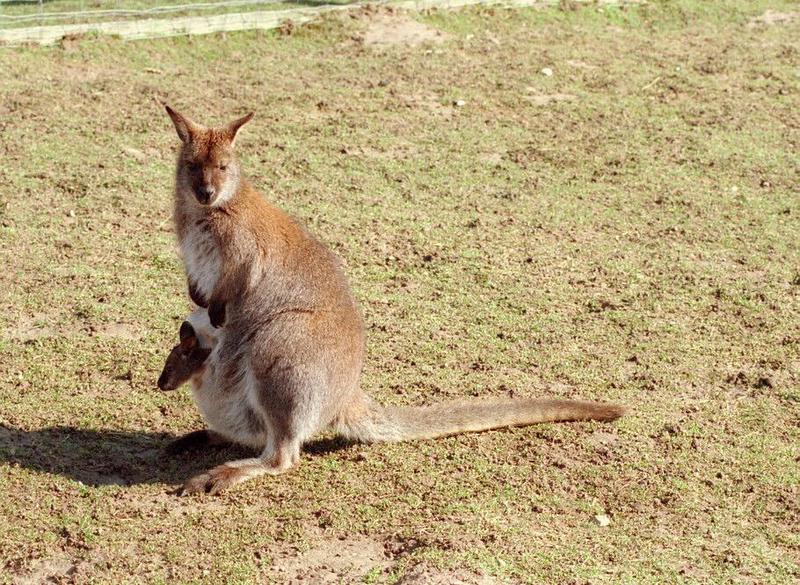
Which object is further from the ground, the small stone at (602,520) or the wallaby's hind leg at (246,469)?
the wallaby's hind leg at (246,469)

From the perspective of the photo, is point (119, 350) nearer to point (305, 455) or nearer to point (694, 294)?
point (305, 455)

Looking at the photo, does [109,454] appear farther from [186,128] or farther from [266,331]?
[186,128]

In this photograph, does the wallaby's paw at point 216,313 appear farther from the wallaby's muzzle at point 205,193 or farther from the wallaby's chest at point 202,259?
the wallaby's muzzle at point 205,193

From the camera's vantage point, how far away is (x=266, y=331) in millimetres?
4590

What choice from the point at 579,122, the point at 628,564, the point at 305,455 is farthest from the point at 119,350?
the point at 579,122

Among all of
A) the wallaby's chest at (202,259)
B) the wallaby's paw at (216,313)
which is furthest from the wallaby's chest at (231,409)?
the wallaby's chest at (202,259)

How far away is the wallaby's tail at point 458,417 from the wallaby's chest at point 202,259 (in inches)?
28.2

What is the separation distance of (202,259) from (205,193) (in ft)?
0.83

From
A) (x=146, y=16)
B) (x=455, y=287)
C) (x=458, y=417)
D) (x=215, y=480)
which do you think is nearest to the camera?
(x=215, y=480)

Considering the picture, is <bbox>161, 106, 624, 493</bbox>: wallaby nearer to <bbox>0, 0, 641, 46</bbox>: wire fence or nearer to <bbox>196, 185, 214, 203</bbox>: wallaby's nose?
<bbox>196, 185, 214, 203</bbox>: wallaby's nose

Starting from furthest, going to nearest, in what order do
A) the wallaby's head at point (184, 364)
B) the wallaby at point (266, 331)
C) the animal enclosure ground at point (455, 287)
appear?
the wallaby's head at point (184, 364) → the wallaby at point (266, 331) → the animal enclosure ground at point (455, 287)

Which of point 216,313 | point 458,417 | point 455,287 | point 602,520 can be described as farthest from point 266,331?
point 455,287

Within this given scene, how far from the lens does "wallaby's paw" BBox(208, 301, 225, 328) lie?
185 inches

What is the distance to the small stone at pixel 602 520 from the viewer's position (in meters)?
4.47
